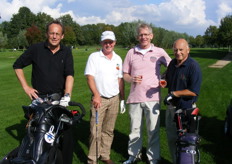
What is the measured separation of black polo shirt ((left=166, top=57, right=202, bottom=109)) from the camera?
150 inches

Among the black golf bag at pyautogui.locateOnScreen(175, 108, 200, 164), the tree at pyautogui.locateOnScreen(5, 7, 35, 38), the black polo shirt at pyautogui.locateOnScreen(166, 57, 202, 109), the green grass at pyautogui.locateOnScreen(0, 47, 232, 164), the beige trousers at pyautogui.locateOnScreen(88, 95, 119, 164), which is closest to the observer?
the black golf bag at pyautogui.locateOnScreen(175, 108, 200, 164)

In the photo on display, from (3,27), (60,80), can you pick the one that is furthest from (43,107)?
(3,27)

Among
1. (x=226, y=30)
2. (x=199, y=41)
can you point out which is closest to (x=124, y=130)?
(x=226, y=30)

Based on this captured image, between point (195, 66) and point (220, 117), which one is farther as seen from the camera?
point (220, 117)

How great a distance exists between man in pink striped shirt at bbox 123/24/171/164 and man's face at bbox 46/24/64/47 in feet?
4.37

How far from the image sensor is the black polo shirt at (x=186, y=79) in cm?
380

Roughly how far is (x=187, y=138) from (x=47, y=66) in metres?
2.26

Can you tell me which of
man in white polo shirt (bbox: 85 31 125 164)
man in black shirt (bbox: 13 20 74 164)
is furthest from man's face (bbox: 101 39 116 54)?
man in black shirt (bbox: 13 20 74 164)

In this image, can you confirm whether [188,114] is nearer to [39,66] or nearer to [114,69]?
[114,69]

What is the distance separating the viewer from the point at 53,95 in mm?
3781

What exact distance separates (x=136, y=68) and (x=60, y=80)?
131cm

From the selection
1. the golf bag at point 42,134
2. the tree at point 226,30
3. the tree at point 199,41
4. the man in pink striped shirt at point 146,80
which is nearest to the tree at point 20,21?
the tree at point 199,41

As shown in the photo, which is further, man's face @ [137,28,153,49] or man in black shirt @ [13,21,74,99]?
man's face @ [137,28,153,49]

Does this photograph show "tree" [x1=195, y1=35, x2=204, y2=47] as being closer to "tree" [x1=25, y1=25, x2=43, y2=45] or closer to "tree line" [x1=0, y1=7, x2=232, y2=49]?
"tree line" [x1=0, y1=7, x2=232, y2=49]
